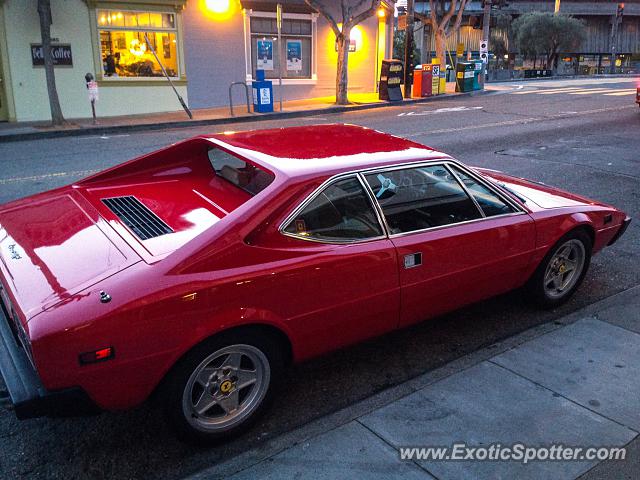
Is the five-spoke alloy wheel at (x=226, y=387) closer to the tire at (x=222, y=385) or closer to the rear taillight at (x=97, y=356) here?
the tire at (x=222, y=385)

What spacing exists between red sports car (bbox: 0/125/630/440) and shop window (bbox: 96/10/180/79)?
49.8 ft

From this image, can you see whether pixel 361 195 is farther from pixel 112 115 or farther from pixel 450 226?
pixel 112 115

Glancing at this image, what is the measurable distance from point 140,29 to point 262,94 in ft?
13.4

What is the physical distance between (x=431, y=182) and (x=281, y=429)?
1.92m

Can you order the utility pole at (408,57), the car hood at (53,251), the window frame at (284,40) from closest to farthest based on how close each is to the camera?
the car hood at (53,251), the window frame at (284,40), the utility pole at (408,57)

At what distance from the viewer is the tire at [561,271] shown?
15.1 ft

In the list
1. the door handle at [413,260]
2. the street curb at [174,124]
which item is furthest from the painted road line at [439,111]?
the door handle at [413,260]

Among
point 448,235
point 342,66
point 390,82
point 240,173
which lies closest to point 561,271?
point 448,235

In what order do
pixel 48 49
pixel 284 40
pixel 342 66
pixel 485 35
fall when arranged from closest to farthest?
pixel 48 49 → pixel 342 66 → pixel 284 40 → pixel 485 35

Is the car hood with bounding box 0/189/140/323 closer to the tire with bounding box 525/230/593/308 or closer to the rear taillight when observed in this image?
the rear taillight

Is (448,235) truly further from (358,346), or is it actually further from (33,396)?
(33,396)

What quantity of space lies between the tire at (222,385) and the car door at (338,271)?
235 mm

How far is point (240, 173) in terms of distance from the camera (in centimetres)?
389

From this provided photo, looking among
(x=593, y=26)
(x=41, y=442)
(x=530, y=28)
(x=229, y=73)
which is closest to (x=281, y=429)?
(x=41, y=442)
